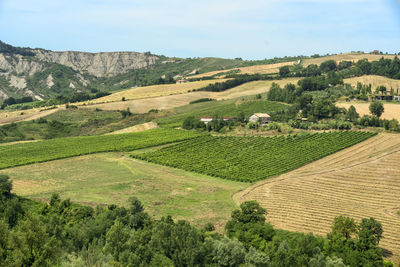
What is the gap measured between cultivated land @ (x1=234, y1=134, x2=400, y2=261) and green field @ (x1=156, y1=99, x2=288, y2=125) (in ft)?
152

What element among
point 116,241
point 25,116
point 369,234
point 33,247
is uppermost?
point 33,247

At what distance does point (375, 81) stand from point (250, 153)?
3457 inches

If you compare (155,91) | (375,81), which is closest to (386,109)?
(375,81)

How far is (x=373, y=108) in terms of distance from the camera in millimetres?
109688

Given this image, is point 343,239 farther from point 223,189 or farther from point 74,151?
point 74,151

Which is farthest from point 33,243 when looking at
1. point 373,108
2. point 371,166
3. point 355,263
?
point 373,108

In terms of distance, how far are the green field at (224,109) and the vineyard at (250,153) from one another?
2705cm

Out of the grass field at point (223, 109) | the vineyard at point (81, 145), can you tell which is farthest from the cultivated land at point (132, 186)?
the grass field at point (223, 109)

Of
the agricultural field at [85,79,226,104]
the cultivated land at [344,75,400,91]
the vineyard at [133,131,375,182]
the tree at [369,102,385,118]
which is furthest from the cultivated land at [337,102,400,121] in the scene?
the agricultural field at [85,79,226,104]

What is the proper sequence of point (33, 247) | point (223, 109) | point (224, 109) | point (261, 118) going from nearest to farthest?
point (33, 247)
point (261, 118)
point (224, 109)
point (223, 109)

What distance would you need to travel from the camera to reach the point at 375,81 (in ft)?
513

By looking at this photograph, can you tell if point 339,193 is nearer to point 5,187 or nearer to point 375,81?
point 5,187

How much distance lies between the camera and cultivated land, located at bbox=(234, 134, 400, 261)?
5322cm

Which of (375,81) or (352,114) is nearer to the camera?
(352,114)
